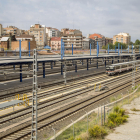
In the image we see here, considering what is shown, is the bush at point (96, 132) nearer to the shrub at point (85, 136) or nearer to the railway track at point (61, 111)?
the shrub at point (85, 136)

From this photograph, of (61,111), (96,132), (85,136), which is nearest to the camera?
(85,136)

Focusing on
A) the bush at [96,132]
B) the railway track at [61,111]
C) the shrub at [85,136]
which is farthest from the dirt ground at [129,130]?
the railway track at [61,111]

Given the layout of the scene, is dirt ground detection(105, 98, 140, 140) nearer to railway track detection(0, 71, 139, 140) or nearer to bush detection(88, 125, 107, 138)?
bush detection(88, 125, 107, 138)

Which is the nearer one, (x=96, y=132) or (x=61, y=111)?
(x=96, y=132)

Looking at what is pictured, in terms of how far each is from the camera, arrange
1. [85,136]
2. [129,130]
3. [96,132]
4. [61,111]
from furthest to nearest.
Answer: [61,111] < [129,130] < [96,132] < [85,136]

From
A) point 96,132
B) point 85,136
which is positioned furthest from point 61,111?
point 85,136

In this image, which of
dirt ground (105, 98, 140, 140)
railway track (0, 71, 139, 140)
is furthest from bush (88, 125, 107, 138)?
railway track (0, 71, 139, 140)

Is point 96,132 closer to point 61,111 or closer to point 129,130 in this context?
point 129,130

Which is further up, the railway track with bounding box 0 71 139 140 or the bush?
the bush

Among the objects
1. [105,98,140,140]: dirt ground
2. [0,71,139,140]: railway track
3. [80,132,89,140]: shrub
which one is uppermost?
[80,132,89,140]: shrub

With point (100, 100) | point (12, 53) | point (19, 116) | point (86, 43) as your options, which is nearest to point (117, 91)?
point (100, 100)

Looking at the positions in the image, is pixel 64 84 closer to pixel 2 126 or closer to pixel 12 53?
pixel 2 126

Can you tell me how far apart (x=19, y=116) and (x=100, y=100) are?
34.1 ft

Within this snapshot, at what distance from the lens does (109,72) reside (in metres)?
44.2
